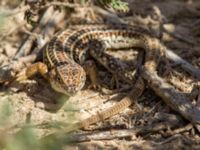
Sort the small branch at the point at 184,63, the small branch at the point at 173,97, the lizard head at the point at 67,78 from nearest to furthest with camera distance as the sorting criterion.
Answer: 1. the small branch at the point at 173,97
2. the lizard head at the point at 67,78
3. the small branch at the point at 184,63

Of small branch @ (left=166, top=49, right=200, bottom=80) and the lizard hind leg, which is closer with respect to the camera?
the lizard hind leg

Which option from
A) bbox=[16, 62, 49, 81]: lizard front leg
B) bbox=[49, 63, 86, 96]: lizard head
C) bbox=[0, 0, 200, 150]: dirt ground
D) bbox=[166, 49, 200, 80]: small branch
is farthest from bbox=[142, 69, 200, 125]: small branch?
bbox=[16, 62, 49, 81]: lizard front leg

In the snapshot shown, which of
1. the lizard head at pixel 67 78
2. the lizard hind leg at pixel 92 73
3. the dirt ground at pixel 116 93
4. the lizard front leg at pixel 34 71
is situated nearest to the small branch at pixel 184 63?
the dirt ground at pixel 116 93

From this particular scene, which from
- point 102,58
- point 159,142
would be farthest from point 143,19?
point 159,142

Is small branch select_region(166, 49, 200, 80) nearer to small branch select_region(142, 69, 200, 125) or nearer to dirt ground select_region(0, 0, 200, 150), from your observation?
dirt ground select_region(0, 0, 200, 150)

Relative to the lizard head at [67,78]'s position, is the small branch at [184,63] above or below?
below

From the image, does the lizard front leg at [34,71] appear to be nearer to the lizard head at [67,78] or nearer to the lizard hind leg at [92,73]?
the lizard head at [67,78]

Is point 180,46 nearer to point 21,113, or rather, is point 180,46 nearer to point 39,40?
point 39,40

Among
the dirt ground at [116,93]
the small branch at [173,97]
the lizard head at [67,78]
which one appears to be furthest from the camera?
the lizard head at [67,78]
